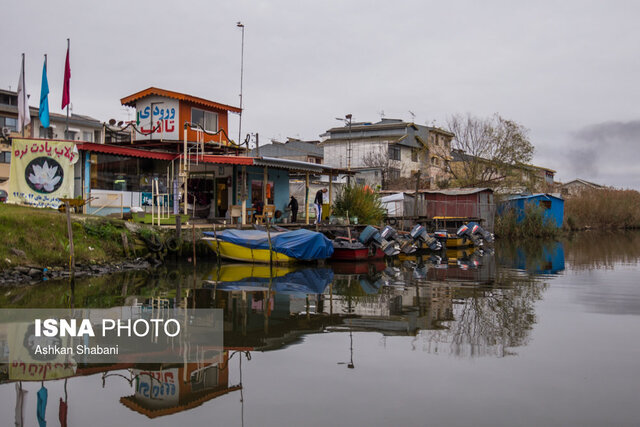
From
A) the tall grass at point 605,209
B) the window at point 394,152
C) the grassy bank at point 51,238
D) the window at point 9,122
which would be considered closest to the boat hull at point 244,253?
the grassy bank at point 51,238

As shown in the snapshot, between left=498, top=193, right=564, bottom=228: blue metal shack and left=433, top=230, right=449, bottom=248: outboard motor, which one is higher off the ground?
left=498, top=193, right=564, bottom=228: blue metal shack

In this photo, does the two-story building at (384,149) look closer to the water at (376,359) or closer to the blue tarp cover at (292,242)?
the blue tarp cover at (292,242)

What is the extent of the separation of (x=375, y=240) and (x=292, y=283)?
861 cm

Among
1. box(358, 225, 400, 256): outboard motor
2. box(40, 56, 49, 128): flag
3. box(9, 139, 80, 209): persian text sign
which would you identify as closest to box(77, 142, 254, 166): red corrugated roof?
box(9, 139, 80, 209): persian text sign

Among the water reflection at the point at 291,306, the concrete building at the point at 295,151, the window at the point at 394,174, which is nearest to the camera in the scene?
the water reflection at the point at 291,306

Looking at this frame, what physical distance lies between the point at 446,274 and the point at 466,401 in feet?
45.9

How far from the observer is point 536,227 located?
45.3 metres

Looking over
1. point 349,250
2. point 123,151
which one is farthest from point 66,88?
point 349,250

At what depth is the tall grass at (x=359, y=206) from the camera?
3161cm

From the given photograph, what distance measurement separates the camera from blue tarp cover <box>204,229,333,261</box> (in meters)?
22.0

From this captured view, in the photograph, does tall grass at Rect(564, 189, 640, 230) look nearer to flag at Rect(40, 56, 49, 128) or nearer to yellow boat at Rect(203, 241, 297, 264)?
yellow boat at Rect(203, 241, 297, 264)

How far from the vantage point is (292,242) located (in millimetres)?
22016

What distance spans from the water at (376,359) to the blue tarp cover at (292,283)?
0.06 meters

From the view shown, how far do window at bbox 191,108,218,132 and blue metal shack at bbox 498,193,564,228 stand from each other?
2610cm
